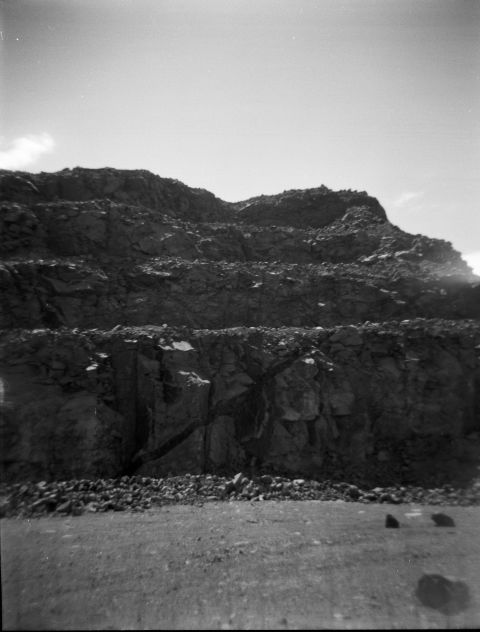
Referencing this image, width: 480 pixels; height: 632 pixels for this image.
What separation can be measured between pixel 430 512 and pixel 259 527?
118 inches

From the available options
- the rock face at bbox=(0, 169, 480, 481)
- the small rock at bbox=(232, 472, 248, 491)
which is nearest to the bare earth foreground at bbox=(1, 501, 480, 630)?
the small rock at bbox=(232, 472, 248, 491)

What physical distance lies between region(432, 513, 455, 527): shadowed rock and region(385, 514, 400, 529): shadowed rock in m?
0.72

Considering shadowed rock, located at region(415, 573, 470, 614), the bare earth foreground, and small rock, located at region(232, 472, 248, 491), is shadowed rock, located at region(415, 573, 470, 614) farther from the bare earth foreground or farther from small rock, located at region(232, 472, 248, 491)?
small rock, located at region(232, 472, 248, 491)

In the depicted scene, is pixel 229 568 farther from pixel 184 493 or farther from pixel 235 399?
pixel 235 399

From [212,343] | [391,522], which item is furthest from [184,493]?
[212,343]

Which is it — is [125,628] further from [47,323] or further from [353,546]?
[47,323]

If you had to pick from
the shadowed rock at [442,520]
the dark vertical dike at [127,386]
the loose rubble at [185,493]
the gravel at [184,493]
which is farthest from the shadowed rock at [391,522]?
the dark vertical dike at [127,386]

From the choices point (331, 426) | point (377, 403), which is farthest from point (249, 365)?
point (377, 403)

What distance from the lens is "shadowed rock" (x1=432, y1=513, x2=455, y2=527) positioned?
19.0 ft

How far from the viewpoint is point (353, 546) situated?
4.87m

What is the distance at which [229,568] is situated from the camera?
424 centimetres

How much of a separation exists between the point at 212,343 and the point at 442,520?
5687 mm

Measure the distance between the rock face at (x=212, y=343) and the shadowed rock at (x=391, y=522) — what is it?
2.34 m

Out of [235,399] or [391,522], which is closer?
[391,522]
